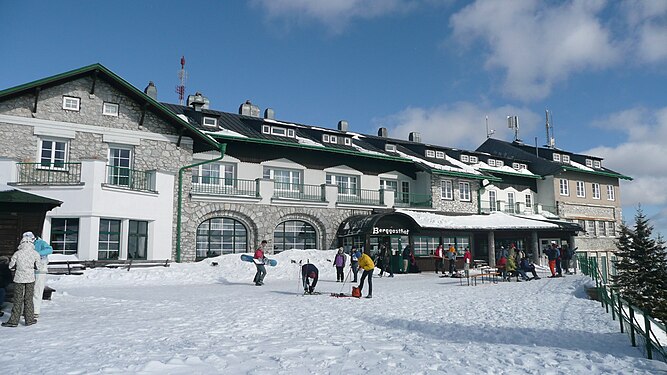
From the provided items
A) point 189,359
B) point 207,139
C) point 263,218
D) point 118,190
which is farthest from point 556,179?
point 189,359

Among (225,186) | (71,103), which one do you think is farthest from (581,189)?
(71,103)

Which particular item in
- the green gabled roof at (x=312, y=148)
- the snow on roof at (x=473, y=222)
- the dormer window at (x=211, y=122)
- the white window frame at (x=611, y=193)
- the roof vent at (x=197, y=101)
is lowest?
the snow on roof at (x=473, y=222)

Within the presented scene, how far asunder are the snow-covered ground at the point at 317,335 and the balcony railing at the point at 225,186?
8506 mm

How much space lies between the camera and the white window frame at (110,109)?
20531mm

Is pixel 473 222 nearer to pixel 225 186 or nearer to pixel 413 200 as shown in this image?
pixel 413 200

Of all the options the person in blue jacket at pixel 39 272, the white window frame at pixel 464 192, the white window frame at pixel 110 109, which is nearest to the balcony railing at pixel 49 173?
the white window frame at pixel 110 109

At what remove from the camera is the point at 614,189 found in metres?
41.2

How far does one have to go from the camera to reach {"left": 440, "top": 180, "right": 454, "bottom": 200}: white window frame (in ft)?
99.6

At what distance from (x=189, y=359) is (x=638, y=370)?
5688mm

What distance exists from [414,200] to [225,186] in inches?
483

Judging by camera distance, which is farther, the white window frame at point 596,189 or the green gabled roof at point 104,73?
Result: the white window frame at point 596,189

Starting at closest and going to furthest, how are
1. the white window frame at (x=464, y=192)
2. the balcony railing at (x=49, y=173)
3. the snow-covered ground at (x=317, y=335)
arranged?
1. the snow-covered ground at (x=317, y=335)
2. the balcony railing at (x=49, y=173)
3. the white window frame at (x=464, y=192)

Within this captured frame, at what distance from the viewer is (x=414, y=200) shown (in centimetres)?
3006

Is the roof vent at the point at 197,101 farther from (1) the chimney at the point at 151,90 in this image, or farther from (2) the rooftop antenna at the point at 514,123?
(2) the rooftop antenna at the point at 514,123
